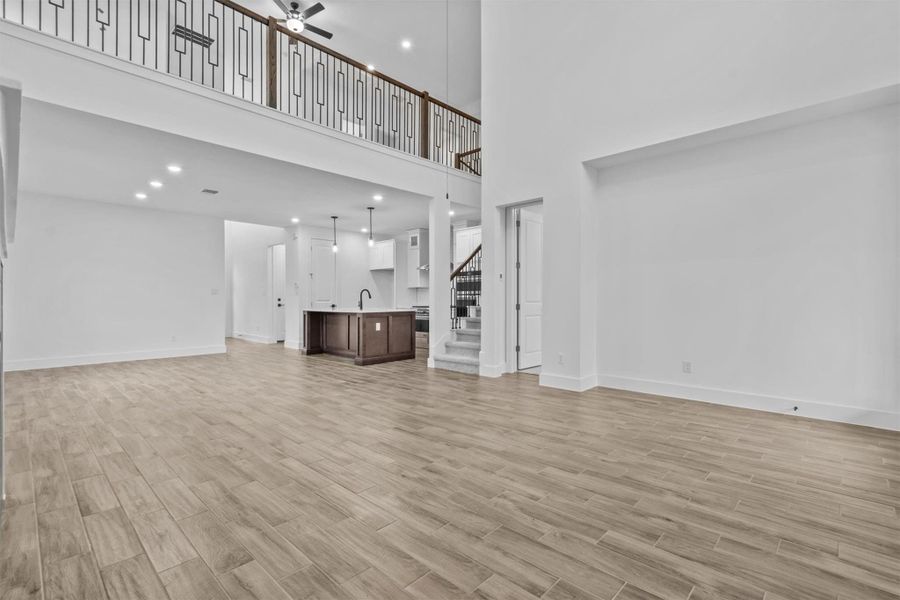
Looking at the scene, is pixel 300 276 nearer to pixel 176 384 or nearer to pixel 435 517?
pixel 176 384

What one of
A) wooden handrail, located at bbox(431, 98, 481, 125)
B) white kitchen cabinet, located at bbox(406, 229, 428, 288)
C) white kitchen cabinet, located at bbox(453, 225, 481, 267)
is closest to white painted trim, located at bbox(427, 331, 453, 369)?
white kitchen cabinet, located at bbox(453, 225, 481, 267)

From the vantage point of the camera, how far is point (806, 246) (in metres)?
3.66

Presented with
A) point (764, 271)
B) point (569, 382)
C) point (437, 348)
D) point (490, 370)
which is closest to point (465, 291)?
point (437, 348)

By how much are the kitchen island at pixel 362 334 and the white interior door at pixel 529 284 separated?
2.36 m

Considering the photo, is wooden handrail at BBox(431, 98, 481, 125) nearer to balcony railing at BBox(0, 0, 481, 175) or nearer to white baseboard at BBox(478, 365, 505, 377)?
balcony railing at BBox(0, 0, 481, 175)

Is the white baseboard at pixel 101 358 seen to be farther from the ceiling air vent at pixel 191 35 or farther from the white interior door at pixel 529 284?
the white interior door at pixel 529 284

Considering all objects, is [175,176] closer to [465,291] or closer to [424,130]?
→ [424,130]

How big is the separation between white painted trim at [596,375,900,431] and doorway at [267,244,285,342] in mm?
7857

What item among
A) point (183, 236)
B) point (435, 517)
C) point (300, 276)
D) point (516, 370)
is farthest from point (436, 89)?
point (435, 517)

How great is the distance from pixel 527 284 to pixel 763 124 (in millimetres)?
3197

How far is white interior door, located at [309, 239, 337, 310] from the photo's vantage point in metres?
9.39

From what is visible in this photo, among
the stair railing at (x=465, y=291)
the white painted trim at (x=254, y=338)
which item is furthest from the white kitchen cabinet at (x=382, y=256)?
the white painted trim at (x=254, y=338)

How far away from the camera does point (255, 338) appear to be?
34.9 feet

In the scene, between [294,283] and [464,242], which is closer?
[294,283]
